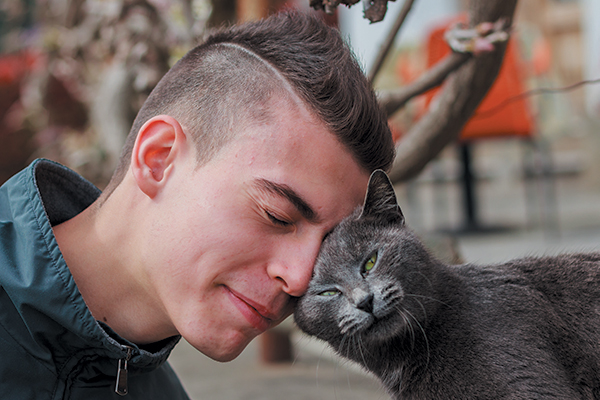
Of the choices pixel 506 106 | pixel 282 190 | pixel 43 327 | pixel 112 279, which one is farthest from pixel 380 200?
pixel 506 106

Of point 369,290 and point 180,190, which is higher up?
point 180,190

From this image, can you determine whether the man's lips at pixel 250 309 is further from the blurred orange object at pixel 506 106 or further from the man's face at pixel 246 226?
the blurred orange object at pixel 506 106

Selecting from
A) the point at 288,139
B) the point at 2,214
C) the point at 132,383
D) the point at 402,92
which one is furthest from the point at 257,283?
the point at 402,92

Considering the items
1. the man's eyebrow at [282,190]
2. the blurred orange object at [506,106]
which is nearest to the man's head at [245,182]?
the man's eyebrow at [282,190]

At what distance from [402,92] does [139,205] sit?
36.5 inches

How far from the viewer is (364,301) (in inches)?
41.2

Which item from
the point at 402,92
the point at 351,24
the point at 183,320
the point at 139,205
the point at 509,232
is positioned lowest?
the point at 509,232

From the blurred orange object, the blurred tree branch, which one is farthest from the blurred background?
the blurred tree branch

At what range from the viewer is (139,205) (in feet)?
3.90

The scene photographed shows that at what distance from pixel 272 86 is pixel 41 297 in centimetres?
62

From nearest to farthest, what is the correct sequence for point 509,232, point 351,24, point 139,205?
1. point 139,205
2. point 351,24
3. point 509,232

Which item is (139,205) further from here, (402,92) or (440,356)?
(402,92)

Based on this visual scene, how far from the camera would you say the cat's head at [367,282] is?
106cm

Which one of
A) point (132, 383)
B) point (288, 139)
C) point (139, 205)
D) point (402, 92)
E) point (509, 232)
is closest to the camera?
point (288, 139)
